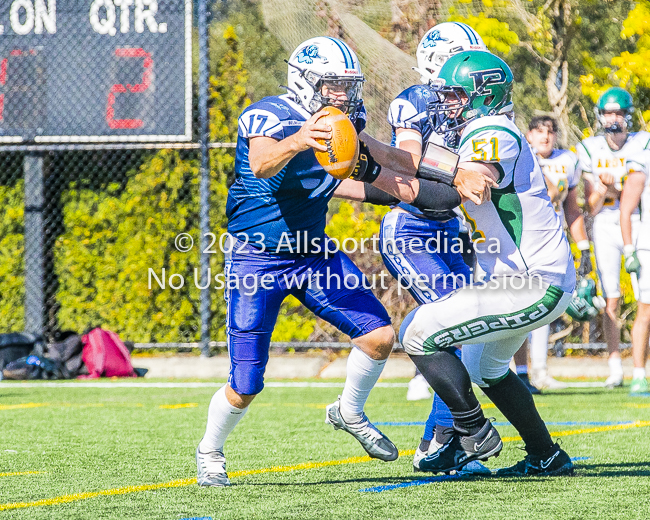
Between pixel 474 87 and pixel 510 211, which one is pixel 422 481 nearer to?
pixel 510 211

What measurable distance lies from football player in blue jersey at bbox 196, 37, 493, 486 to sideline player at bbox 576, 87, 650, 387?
12.8 ft

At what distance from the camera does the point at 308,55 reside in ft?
12.9

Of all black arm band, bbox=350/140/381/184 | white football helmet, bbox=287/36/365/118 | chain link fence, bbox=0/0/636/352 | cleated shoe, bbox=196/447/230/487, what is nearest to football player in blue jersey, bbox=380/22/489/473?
white football helmet, bbox=287/36/365/118

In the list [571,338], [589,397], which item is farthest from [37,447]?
[571,338]

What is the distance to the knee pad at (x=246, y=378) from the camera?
378 centimetres

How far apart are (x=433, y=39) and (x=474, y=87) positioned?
148 centimetres

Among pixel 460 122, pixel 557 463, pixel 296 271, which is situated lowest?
pixel 557 463

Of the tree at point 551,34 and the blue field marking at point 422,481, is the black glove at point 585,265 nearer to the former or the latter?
the tree at point 551,34

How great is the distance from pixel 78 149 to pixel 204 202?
4.39 ft

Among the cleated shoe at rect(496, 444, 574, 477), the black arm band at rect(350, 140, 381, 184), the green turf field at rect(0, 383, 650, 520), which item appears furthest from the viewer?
the cleated shoe at rect(496, 444, 574, 477)

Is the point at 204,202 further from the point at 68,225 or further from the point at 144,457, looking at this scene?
the point at 144,457

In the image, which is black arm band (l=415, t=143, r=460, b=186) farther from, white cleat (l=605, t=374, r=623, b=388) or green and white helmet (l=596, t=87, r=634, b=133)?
white cleat (l=605, t=374, r=623, b=388)

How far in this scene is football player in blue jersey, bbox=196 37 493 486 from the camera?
3807 mm

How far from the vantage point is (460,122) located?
12.9 ft
